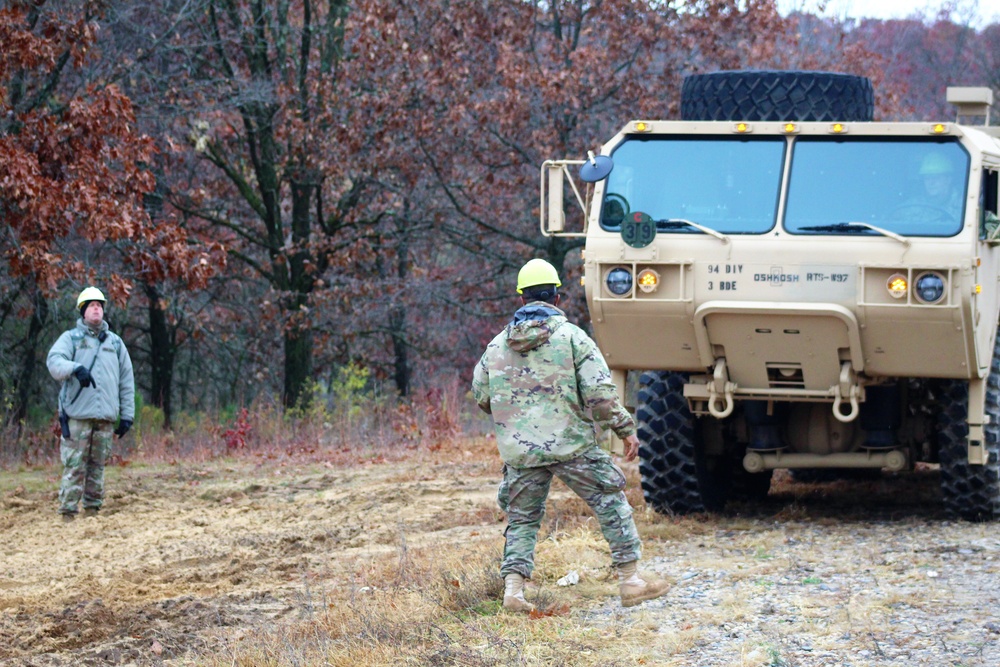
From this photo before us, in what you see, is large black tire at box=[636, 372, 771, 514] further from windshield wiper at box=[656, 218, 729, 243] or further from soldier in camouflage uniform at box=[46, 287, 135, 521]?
soldier in camouflage uniform at box=[46, 287, 135, 521]

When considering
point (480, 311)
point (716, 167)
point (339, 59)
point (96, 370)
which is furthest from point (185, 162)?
point (716, 167)

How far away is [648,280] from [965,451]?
2438 mm

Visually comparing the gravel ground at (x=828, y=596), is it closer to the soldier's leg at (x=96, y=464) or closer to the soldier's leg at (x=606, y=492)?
the soldier's leg at (x=606, y=492)

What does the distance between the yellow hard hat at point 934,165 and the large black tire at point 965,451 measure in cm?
144

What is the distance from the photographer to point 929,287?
8.30 m

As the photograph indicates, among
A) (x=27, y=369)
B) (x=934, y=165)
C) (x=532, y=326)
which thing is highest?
(x=934, y=165)

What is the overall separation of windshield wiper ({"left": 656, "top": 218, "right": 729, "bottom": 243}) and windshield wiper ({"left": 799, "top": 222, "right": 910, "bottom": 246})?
20.1 inches

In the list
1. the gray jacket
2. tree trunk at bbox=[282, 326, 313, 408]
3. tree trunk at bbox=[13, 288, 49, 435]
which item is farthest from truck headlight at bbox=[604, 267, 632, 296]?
tree trunk at bbox=[282, 326, 313, 408]

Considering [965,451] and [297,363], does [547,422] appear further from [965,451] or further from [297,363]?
[297,363]

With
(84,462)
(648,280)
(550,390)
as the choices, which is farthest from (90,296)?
(550,390)

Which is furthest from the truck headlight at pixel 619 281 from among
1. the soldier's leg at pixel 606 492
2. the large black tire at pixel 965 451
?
the large black tire at pixel 965 451

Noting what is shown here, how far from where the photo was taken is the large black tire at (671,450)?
951cm

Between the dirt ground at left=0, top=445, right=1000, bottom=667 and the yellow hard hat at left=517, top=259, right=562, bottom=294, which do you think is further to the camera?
the yellow hard hat at left=517, top=259, right=562, bottom=294

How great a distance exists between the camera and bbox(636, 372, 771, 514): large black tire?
9508 millimetres
